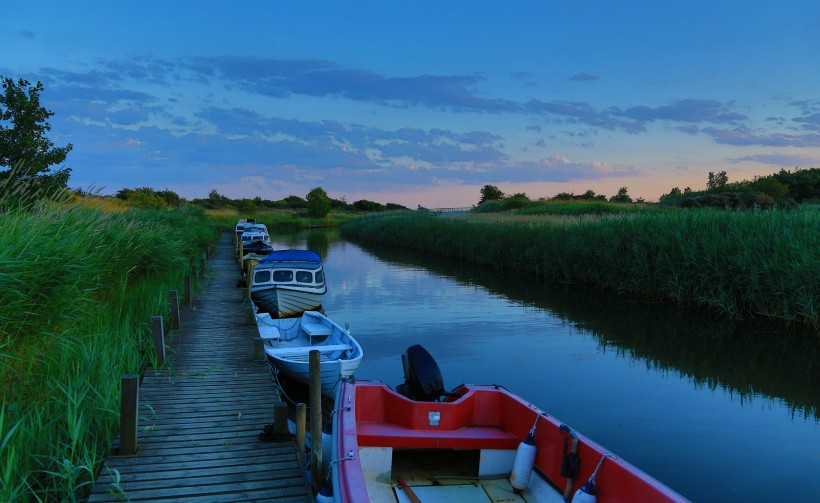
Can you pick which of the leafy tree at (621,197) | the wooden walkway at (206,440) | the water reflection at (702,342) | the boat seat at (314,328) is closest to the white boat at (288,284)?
the boat seat at (314,328)

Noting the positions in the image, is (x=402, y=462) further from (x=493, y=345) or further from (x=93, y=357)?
(x=493, y=345)

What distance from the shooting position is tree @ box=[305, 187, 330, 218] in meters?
98.1

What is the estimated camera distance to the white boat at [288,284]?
1446 centimetres

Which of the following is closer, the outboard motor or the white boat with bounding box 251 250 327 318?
the outboard motor

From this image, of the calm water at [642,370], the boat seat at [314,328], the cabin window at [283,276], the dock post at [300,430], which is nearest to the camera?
the dock post at [300,430]

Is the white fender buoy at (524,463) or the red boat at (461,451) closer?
the red boat at (461,451)

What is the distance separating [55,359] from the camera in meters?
7.04

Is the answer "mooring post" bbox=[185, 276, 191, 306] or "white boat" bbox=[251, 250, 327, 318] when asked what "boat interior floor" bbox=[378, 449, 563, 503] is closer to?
"white boat" bbox=[251, 250, 327, 318]

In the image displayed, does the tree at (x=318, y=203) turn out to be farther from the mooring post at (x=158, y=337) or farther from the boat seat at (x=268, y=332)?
the mooring post at (x=158, y=337)

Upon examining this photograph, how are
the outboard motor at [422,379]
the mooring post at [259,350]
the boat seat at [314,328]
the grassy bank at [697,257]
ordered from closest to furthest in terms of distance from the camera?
the outboard motor at [422,379] < the mooring post at [259,350] < the boat seat at [314,328] < the grassy bank at [697,257]

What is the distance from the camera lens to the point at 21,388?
6.17 meters

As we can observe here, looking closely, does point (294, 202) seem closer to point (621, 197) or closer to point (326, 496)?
point (621, 197)

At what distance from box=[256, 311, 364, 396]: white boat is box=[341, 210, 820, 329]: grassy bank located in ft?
37.1

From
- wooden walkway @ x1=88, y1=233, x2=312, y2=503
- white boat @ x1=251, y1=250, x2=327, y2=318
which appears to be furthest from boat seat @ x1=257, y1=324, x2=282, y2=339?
white boat @ x1=251, y1=250, x2=327, y2=318
